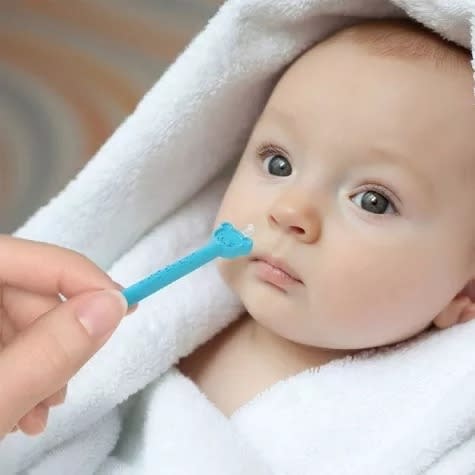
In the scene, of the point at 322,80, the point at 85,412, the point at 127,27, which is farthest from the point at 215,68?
the point at 127,27

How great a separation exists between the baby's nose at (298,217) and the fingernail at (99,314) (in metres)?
0.23

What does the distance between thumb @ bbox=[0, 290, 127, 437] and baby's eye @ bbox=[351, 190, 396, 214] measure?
29 centimetres

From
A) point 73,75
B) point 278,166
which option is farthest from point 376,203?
point 73,75

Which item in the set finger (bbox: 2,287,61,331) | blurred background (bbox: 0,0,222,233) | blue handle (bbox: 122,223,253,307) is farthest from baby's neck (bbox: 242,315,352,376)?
blurred background (bbox: 0,0,222,233)

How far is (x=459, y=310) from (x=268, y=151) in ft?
0.80

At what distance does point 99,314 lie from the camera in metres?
0.67

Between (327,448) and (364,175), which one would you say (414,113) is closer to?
(364,175)

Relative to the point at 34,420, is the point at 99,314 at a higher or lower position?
higher

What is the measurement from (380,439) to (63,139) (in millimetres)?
709

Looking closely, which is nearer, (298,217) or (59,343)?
(59,343)

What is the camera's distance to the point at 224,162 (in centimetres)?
111

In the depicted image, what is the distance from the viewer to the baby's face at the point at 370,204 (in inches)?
33.7

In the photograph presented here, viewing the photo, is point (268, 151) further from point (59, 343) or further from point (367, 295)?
point (59, 343)

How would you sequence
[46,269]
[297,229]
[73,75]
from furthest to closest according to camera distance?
[73,75]
[297,229]
[46,269]
